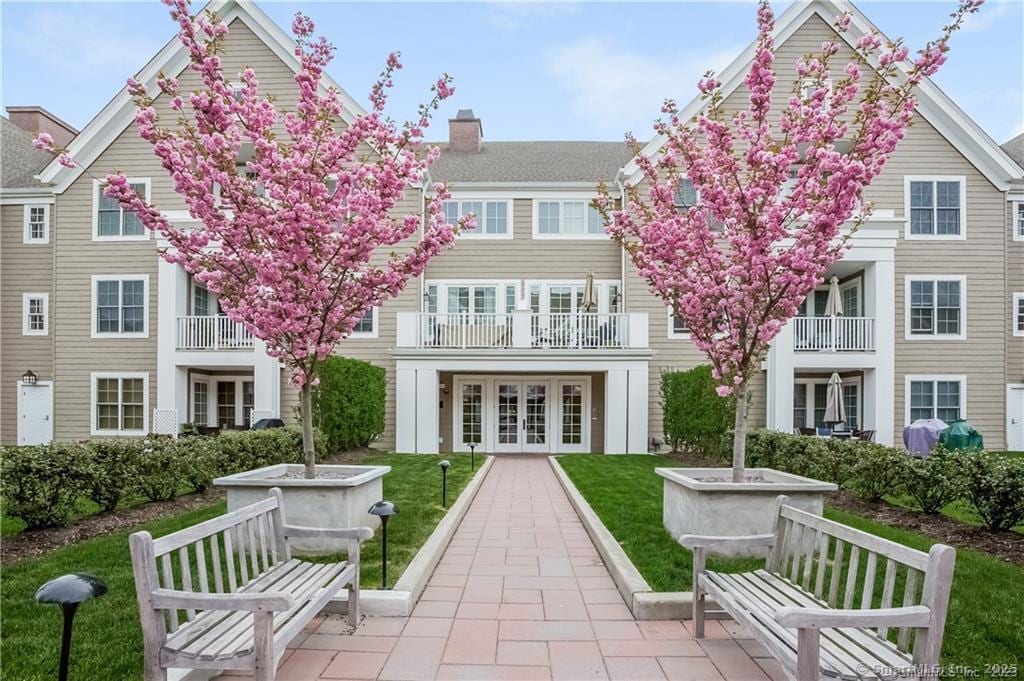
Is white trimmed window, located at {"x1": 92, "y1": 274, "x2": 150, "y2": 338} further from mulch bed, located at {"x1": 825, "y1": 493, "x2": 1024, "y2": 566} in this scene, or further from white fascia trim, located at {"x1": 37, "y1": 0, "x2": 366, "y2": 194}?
mulch bed, located at {"x1": 825, "y1": 493, "x2": 1024, "y2": 566}

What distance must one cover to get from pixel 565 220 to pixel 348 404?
341 inches

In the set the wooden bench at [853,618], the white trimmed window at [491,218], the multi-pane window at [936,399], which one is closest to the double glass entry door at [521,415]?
the white trimmed window at [491,218]

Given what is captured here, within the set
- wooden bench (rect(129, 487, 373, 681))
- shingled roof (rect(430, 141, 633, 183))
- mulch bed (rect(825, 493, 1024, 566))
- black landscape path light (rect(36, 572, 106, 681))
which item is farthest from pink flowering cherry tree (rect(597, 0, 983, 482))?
shingled roof (rect(430, 141, 633, 183))

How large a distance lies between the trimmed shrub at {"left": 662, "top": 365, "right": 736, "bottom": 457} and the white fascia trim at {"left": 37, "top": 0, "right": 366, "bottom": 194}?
448 inches

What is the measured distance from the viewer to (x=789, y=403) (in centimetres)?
1708

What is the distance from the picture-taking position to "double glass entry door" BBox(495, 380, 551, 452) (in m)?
18.6

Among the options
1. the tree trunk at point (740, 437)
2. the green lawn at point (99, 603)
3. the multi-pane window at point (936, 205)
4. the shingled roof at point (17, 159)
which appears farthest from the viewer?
the shingled roof at point (17, 159)

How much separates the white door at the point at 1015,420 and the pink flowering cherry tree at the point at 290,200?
18.1 meters

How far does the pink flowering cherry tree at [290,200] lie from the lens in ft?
19.7

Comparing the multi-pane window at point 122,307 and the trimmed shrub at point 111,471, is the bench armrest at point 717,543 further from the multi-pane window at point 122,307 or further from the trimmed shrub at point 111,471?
the multi-pane window at point 122,307

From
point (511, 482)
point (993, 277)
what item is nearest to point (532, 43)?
point (511, 482)

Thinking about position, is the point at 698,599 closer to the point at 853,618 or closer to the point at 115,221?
the point at 853,618

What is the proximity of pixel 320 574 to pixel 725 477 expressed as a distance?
15.2 ft

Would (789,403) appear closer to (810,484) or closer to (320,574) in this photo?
(810,484)
